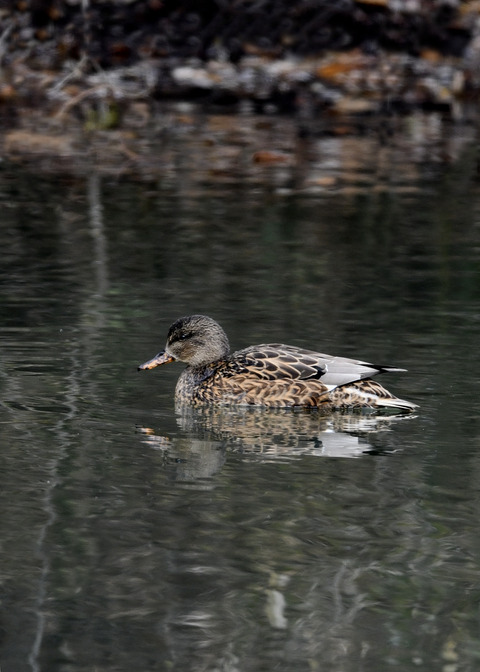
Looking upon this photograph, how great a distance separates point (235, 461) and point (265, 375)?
1517mm

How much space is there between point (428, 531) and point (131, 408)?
2.53 meters

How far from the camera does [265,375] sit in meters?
9.14

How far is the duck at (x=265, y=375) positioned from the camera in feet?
29.0

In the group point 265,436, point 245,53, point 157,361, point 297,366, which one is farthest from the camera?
point 245,53

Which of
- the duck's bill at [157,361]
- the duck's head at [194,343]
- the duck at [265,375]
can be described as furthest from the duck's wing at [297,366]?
the duck's bill at [157,361]

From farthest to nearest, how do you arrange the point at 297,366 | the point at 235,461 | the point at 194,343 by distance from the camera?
the point at 194,343 → the point at 297,366 → the point at 235,461

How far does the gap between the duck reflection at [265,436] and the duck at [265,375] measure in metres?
0.08

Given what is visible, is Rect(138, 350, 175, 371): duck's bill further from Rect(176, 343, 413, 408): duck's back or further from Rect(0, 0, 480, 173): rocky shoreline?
Rect(0, 0, 480, 173): rocky shoreline

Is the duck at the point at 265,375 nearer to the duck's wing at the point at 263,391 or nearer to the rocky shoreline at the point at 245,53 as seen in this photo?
the duck's wing at the point at 263,391

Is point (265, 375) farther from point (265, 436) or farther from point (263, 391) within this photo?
point (265, 436)

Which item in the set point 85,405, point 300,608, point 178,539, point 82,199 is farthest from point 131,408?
point 82,199

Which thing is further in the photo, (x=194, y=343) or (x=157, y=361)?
(x=194, y=343)

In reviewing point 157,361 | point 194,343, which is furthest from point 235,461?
point 194,343

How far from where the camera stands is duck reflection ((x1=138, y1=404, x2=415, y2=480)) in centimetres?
781
